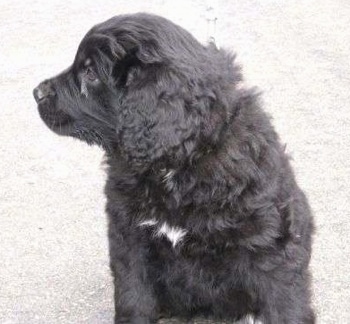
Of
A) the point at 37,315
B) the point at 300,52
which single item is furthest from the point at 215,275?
the point at 300,52

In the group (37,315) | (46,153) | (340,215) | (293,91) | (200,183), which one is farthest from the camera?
(293,91)

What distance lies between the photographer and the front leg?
3.00 m

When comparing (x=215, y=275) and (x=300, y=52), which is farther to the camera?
(x=300, y=52)

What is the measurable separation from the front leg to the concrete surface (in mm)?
273

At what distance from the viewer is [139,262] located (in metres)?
3.05

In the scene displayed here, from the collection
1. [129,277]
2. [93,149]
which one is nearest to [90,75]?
[129,277]

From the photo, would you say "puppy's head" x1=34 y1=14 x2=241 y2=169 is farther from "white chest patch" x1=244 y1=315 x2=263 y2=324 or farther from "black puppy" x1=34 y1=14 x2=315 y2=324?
"white chest patch" x1=244 y1=315 x2=263 y2=324

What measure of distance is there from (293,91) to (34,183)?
2.22 meters

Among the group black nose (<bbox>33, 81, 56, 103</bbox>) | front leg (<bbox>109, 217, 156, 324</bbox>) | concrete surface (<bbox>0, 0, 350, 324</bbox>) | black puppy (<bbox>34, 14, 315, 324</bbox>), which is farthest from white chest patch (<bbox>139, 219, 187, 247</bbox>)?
concrete surface (<bbox>0, 0, 350, 324</bbox>)

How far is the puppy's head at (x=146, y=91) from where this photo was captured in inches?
101

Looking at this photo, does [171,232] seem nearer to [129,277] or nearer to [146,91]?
[129,277]

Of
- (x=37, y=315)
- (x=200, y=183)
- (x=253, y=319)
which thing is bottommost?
(x=37, y=315)

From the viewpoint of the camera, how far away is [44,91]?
9.81 ft

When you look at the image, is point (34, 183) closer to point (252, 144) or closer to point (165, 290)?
point (165, 290)
